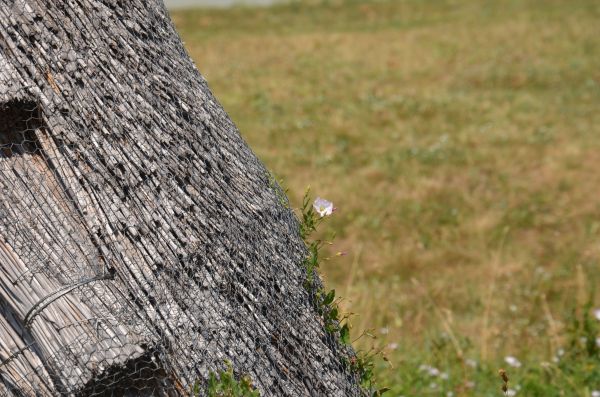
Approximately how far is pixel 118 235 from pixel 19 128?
385 mm

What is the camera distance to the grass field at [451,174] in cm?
502

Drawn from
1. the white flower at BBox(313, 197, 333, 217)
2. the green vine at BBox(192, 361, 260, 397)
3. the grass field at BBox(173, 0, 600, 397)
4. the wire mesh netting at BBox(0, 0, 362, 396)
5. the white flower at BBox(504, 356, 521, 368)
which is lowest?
the green vine at BBox(192, 361, 260, 397)

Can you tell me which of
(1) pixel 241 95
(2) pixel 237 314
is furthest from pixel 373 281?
(1) pixel 241 95

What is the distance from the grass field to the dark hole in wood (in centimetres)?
166

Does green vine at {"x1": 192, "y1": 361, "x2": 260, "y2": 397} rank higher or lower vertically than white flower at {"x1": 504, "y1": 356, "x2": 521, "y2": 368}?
lower

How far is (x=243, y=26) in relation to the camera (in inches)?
1150

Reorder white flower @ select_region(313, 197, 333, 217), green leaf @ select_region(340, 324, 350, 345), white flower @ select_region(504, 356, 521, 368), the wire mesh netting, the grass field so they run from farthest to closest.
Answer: the grass field, white flower @ select_region(504, 356, 521, 368), white flower @ select_region(313, 197, 333, 217), green leaf @ select_region(340, 324, 350, 345), the wire mesh netting

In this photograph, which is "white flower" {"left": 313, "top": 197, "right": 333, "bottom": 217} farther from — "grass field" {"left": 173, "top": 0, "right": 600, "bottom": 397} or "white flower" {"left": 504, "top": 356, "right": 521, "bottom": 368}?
"white flower" {"left": 504, "top": 356, "right": 521, "bottom": 368}

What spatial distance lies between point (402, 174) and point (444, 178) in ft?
1.94

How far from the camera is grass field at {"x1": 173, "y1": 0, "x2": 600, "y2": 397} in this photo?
502 centimetres

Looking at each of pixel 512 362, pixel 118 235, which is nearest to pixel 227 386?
pixel 118 235

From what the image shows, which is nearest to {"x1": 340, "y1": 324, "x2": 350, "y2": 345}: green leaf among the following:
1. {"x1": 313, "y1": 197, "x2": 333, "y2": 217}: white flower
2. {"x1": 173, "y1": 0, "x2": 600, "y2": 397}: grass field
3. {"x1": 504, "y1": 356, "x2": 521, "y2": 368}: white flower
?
{"x1": 313, "y1": 197, "x2": 333, "y2": 217}: white flower

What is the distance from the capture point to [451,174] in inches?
421

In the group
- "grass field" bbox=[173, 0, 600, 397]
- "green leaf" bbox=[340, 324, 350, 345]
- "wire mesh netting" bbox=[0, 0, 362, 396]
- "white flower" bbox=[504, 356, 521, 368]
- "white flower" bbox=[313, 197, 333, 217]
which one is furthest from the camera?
"grass field" bbox=[173, 0, 600, 397]
